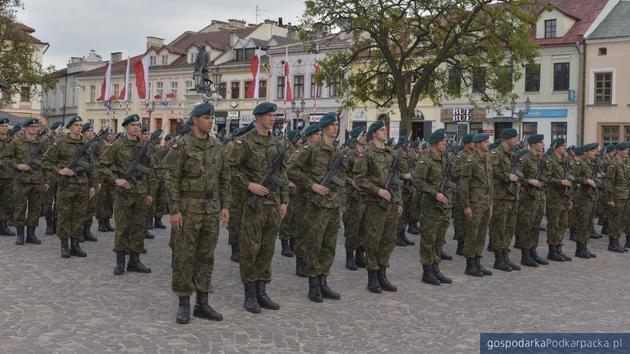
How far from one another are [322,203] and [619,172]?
844 centimetres

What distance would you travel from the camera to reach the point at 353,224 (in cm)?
1109

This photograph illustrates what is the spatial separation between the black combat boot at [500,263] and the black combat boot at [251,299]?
16.2ft

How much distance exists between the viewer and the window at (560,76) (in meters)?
39.6

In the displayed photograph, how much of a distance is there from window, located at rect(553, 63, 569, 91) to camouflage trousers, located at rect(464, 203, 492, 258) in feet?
105

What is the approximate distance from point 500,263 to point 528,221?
102 cm

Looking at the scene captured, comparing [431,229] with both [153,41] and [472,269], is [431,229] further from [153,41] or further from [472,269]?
[153,41]

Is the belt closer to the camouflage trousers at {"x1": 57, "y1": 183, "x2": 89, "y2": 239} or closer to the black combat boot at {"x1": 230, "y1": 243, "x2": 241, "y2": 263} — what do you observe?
the black combat boot at {"x1": 230, "y1": 243, "x2": 241, "y2": 263}

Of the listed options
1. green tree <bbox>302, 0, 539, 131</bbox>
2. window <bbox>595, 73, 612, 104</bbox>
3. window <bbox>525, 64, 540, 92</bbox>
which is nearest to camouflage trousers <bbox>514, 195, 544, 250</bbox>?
green tree <bbox>302, 0, 539, 131</bbox>

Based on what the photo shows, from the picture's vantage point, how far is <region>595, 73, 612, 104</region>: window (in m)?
38.2

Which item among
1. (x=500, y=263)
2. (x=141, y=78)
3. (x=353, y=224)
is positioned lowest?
(x=500, y=263)

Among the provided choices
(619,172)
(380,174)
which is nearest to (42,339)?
(380,174)

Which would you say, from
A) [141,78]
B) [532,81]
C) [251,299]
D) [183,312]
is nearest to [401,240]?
[251,299]

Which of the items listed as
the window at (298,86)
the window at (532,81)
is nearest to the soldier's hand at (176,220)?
the window at (532,81)

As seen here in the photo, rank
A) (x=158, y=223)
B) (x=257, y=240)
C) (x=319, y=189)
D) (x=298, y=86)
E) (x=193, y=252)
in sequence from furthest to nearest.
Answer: (x=298, y=86), (x=158, y=223), (x=319, y=189), (x=257, y=240), (x=193, y=252)
